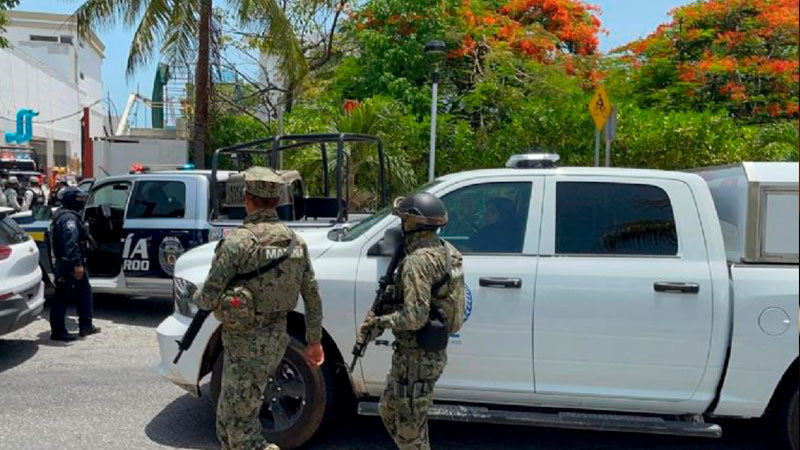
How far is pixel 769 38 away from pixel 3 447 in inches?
539

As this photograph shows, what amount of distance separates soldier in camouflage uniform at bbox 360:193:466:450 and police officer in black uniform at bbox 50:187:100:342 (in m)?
4.65

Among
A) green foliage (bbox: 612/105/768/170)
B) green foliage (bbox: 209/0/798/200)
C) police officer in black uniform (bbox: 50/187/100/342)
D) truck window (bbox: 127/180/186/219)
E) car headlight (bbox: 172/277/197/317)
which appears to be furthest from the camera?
green foliage (bbox: 209/0/798/200)

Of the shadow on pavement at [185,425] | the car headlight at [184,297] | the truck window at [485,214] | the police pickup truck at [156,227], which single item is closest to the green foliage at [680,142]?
the police pickup truck at [156,227]

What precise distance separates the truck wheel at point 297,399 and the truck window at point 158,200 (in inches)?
168

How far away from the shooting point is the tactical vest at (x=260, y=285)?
3592 millimetres

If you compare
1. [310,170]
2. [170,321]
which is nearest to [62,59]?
[310,170]

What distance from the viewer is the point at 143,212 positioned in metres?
8.41

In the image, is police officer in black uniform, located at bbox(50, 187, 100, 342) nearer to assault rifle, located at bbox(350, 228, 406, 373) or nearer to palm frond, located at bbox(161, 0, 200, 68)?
assault rifle, located at bbox(350, 228, 406, 373)

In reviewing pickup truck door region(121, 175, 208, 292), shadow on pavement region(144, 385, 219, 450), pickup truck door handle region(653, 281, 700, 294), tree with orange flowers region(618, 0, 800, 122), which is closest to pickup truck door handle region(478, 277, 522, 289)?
pickup truck door handle region(653, 281, 700, 294)

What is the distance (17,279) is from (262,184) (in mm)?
3931

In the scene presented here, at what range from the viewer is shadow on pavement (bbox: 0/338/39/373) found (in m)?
6.60

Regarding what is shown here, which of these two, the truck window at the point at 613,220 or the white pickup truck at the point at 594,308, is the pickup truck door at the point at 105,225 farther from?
the truck window at the point at 613,220

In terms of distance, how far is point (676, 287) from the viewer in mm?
4176

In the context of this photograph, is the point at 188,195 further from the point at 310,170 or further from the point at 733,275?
the point at 733,275
